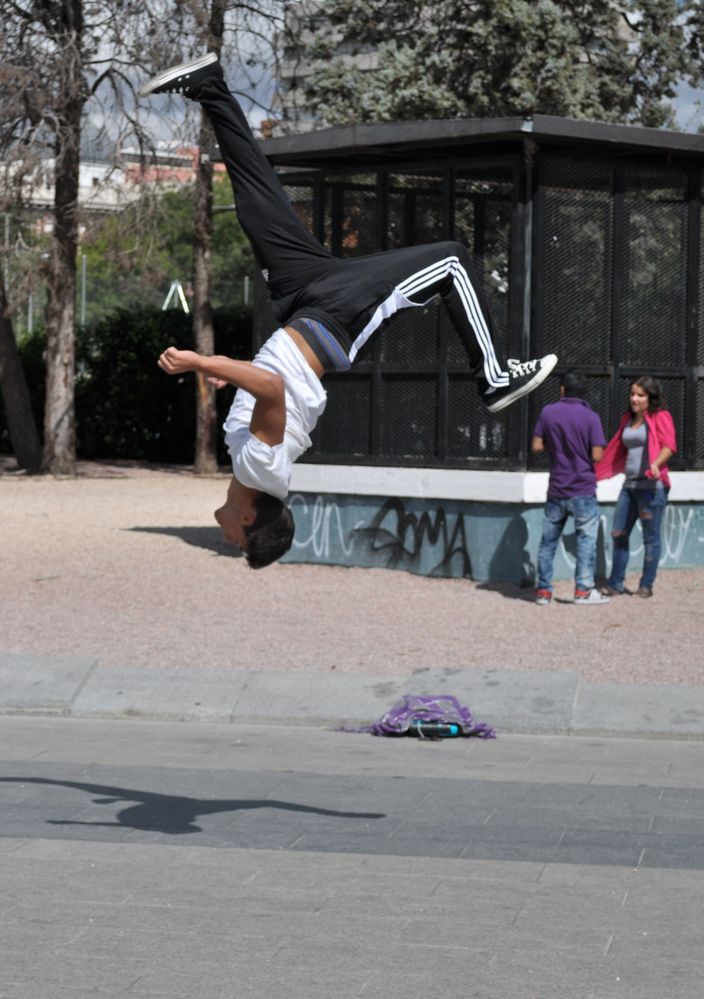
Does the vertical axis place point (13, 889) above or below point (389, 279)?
below

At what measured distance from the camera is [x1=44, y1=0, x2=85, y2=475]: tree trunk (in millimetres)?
26859

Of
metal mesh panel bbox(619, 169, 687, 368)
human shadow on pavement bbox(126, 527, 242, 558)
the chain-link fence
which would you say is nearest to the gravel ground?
human shadow on pavement bbox(126, 527, 242, 558)

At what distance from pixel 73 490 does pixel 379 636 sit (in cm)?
1320

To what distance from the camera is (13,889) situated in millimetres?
6816

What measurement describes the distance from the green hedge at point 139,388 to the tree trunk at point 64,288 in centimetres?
475

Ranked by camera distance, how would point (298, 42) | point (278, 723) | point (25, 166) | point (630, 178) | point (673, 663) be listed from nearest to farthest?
point (278, 723) < point (673, 663) < point (630, 178) < point (25, 166) < point (298, 42)

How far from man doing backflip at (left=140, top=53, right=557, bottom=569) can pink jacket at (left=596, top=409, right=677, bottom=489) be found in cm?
784

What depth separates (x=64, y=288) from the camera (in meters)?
28.8

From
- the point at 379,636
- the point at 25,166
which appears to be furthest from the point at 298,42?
the point at 379,636

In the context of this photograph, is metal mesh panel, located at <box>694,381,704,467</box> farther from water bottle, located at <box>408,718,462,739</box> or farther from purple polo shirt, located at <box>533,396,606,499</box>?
water bottle, located at <box>408,718,462,739</box>

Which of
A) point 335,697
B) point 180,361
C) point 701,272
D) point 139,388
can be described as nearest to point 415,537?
point 701,272

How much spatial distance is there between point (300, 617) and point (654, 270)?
541cm

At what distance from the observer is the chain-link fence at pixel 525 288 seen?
1608 centimetres

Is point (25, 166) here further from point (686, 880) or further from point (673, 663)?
point (686, 880)
